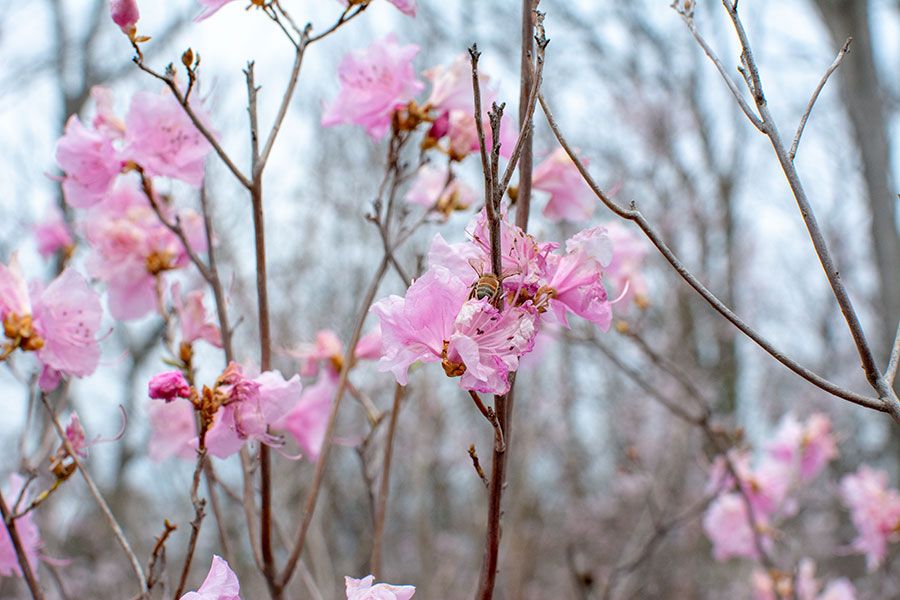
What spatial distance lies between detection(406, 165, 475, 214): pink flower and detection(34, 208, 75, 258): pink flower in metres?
0.77

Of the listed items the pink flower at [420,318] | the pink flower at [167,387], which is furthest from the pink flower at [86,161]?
the pink flower at [420,318]

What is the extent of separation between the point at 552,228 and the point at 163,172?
3281mm

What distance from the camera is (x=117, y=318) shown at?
151 cm

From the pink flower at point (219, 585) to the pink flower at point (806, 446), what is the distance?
196 cm

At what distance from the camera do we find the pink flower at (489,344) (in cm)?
78

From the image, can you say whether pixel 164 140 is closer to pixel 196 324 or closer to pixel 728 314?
pixel 196 324

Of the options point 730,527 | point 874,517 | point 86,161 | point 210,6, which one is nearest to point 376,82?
point 210,6

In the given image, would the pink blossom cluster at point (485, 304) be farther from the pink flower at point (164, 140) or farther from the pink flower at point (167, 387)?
the pink flower at point (164, 140)

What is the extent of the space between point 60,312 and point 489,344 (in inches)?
25.7

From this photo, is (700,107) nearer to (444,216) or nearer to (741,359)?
(741,359)

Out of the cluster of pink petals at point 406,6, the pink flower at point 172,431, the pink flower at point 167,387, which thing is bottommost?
the pink flower at point 167,387

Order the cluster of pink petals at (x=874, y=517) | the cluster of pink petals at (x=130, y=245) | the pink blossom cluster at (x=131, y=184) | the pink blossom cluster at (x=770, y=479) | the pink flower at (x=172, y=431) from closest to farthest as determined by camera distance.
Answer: the pink blossom cluster at (x=131, y=184) → the pink flower at (x=172, y=431) → the cluster of pink petals at (x=130, y=245) → the cluster of pink petals at (x=874, y=517) → the pink blossom cluster at (x=770, y=479)

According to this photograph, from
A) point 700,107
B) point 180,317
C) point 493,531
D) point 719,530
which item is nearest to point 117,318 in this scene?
point 180,317

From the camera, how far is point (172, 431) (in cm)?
136
